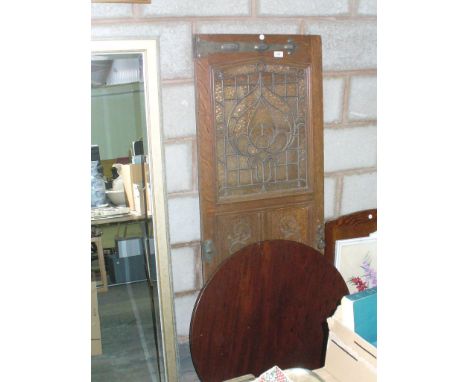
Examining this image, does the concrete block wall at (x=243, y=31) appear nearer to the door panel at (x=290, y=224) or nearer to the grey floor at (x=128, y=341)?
the door panel at (x=290, y=224)

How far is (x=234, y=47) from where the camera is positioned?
214 centimetres

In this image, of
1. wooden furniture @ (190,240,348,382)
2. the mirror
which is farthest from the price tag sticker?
wooden furniture @ (190,240,348,382)

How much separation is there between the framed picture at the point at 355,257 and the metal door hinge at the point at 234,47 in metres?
0.99

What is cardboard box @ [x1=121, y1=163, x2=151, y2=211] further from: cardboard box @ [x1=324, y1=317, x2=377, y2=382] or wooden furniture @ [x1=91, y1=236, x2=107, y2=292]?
cardboard box @ [x1=324, y1=317, x2=377, y2=382]

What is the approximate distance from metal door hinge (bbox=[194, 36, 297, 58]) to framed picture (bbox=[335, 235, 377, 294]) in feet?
3.24

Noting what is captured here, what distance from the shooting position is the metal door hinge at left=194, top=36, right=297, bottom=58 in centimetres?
208

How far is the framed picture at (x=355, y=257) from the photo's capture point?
2.46 meters

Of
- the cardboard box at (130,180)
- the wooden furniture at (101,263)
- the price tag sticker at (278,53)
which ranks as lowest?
the wooden furniture at (101,263)

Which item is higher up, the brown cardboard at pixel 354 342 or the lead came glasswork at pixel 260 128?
the lead came glasswork at pixel 260 128

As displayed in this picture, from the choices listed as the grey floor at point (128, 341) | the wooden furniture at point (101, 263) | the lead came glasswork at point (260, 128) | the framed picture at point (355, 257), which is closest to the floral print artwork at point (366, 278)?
the framed picture at point (355, 257)
